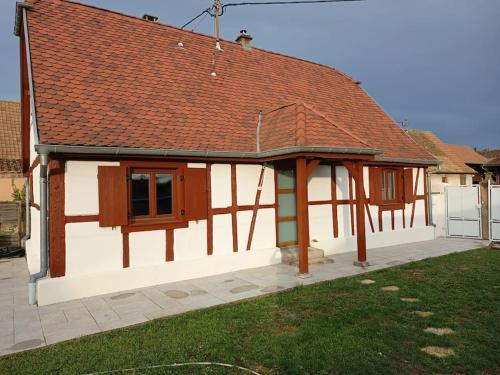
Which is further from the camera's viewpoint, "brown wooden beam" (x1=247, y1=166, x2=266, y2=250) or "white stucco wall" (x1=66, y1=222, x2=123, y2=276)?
"brown wooden beam" (x1=247, y1=166, x2=266, y2=250)

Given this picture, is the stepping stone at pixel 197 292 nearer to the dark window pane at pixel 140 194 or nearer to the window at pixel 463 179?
the dark window pane at pixel 140 194

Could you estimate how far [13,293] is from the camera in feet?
21.6

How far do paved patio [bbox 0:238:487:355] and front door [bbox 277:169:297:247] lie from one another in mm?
810

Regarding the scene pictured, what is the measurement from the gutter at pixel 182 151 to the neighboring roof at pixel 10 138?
1311 cm

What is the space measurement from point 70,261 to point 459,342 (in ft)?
19.4

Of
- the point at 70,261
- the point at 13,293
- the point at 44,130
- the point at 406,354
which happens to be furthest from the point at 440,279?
the point at 13,293

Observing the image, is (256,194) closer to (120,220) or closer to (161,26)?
(120,220)

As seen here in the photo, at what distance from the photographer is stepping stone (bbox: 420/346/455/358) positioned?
3787 millimetres

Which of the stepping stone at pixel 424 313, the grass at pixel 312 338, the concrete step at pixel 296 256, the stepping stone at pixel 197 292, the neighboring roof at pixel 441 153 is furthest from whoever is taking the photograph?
the neighboring roof at pixel 441 153

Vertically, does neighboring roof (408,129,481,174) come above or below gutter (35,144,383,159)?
above

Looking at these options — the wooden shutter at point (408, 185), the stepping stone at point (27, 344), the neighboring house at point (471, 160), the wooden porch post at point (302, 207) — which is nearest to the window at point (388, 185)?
the wooden shutter at point (408, 185)

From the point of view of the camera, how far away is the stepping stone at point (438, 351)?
3.79 metres

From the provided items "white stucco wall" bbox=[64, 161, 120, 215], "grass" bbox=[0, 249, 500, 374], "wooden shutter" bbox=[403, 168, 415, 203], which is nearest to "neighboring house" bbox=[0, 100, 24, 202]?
"white stucco wall" bbox=[64, 161, 120, 215]

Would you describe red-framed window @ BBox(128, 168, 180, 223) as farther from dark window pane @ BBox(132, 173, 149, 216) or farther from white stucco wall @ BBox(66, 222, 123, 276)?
white stucco wall @ BBox(66, 222, 123, 276)
